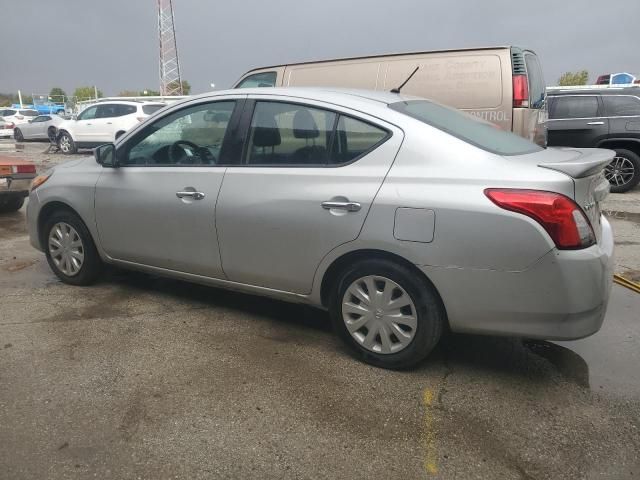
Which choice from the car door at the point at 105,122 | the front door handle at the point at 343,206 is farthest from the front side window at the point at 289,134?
the car door at the point at 105,122

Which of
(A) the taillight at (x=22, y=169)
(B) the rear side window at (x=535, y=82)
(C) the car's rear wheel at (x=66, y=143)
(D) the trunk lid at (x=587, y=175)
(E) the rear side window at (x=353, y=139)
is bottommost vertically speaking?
(C) the car's rear wheel at (x=66, y=143)

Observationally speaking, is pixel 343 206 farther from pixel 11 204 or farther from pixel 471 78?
pixel 11 204

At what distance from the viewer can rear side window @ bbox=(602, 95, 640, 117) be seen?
9.00m

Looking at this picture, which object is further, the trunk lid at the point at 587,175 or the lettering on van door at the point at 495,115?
the lettering on van door at the point at 495,115

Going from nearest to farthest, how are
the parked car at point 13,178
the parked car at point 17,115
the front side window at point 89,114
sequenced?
the parked car at point 13,178, the front side window at point 89,114, the parked car at point 17,115

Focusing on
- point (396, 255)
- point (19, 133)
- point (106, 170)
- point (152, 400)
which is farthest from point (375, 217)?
point (19, 133)

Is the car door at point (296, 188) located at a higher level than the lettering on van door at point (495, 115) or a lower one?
lower

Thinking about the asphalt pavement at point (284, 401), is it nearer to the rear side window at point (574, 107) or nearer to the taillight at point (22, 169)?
the taillight at point (22, 169)

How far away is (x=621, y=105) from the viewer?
905 centimetres

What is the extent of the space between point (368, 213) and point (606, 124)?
25.8 feet

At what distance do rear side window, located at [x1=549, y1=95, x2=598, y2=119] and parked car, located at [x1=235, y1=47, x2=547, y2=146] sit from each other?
2324mm

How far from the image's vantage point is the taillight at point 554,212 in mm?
2561

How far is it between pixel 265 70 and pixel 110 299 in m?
5.01

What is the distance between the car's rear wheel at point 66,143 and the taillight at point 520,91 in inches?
569
